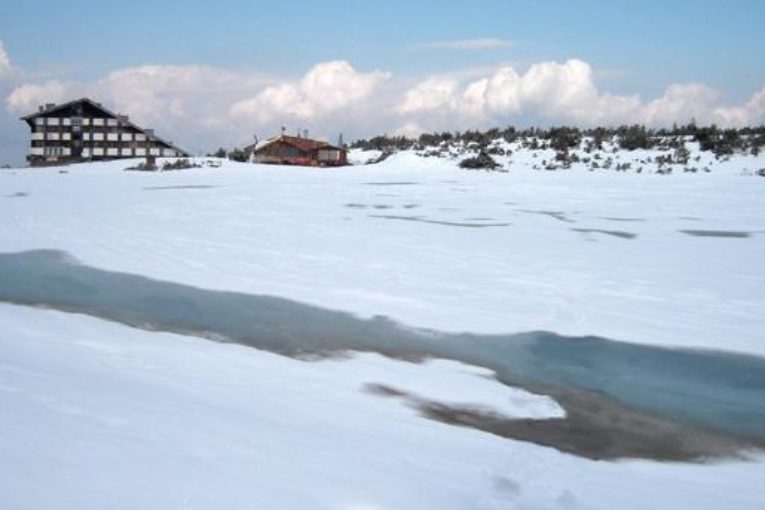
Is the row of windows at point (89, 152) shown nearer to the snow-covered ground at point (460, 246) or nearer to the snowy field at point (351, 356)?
the snow-covered ground at point (460, 246)

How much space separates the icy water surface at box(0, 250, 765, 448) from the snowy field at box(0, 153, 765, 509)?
0.32 metres

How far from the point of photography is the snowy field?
10.5 feet

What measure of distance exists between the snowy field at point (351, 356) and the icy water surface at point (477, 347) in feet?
1.06

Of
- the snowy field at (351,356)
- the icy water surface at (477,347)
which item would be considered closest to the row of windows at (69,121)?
the snowy field at (351,356)

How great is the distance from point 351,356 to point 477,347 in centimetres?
116

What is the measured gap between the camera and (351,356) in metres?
5.90

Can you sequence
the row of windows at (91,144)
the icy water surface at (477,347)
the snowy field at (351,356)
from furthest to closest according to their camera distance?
the row of windows at (91,144) < the icy water surface at (477,347) < the snowy field at (351,356)

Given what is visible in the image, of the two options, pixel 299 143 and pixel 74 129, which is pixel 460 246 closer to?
pixel 299 143

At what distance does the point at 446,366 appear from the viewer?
5.80m

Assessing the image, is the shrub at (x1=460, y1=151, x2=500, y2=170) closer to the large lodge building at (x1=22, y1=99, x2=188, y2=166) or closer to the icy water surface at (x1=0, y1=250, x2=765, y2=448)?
the icy water surface at (x1=0, y1=250, x2=765, y2=448)

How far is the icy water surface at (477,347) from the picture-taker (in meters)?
5.30

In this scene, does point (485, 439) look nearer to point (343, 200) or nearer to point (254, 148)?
point (343, 200)

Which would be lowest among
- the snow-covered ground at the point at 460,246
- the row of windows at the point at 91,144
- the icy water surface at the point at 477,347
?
the icy water surface at the point at 477,347

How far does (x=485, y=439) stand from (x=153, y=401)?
6.16 ft
